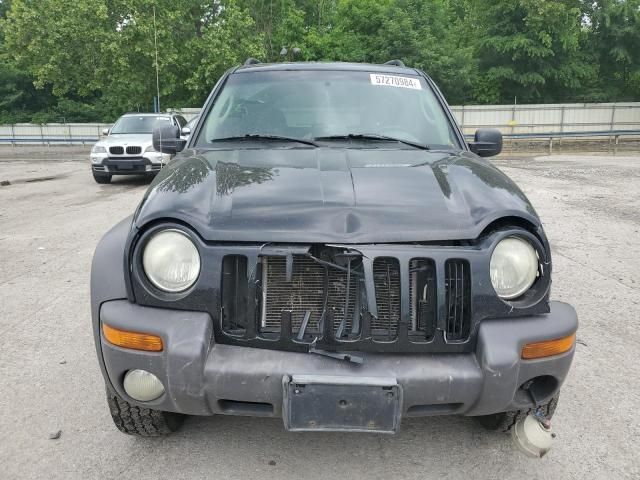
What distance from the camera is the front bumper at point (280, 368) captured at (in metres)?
2.05

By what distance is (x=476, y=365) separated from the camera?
211 cm

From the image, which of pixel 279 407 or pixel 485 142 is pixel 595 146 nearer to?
pixel 485 142

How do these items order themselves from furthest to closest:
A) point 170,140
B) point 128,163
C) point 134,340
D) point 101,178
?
point 101,178 → point 128,163 → point 170,140 → point 134,340

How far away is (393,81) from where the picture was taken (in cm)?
378

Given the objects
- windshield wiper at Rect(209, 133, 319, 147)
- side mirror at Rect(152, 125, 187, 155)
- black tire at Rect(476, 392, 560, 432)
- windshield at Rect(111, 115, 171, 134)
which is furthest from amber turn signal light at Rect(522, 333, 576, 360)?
windshield at Rect(111, 115, 171, 134)

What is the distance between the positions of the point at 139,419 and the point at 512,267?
1779 millimetres

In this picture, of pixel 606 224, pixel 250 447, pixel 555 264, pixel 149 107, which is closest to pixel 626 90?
pixel 149 107

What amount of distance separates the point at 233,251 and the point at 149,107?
29.1 m

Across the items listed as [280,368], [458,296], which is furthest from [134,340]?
[458,296]

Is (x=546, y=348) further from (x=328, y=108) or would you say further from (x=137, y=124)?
(x=137, y=124)

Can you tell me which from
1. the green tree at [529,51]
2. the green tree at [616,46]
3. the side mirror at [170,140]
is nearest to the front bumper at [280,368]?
the side mirror at [170,140]

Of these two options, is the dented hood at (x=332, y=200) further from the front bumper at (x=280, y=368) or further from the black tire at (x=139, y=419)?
the black tire at (x=139, y=419)

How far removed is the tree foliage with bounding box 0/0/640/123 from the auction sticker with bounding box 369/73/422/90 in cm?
2319

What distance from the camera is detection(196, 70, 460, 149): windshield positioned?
11.1 feet
